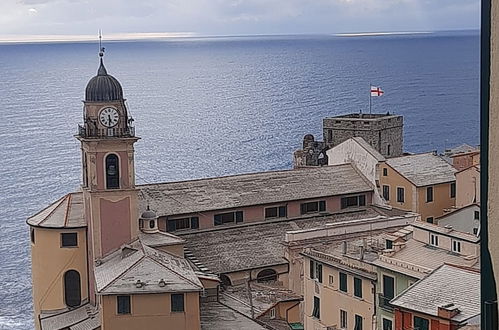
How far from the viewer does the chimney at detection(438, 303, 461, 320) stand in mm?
22609

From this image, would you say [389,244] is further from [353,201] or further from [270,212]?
[353,201]

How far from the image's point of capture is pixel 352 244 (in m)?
34.9

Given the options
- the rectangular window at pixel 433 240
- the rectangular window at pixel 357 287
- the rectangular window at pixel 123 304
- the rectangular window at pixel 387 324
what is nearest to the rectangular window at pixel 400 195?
the rectangular window at pixel 357 287

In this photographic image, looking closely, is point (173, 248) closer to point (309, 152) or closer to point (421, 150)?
point (309, 152)

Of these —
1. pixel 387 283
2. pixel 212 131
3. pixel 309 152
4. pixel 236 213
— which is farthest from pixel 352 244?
pixel 212 131

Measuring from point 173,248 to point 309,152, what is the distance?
2357cm

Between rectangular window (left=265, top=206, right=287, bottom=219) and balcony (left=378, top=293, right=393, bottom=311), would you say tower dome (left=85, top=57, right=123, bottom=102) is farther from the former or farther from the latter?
balcony (left=378, top=293, right=393, bottom=311)

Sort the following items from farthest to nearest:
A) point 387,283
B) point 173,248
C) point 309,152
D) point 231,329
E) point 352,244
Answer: point 309,152 < point 173,248 < point 352,244 < point 231,329 < point 387,283

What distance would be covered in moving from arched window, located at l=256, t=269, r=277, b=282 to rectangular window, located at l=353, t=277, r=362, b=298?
310 inches

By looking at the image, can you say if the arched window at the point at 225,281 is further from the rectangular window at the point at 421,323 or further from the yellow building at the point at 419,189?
the rectangular window at the point at 421,323

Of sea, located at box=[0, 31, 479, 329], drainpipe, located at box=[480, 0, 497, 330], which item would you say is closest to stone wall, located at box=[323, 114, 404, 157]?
sea, located at box=[0, 31, 479, 329]

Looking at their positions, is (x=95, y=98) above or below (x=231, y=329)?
above

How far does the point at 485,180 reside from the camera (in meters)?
2.67

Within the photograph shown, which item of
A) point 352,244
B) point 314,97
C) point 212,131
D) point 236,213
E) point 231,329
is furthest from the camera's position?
point 314,97
